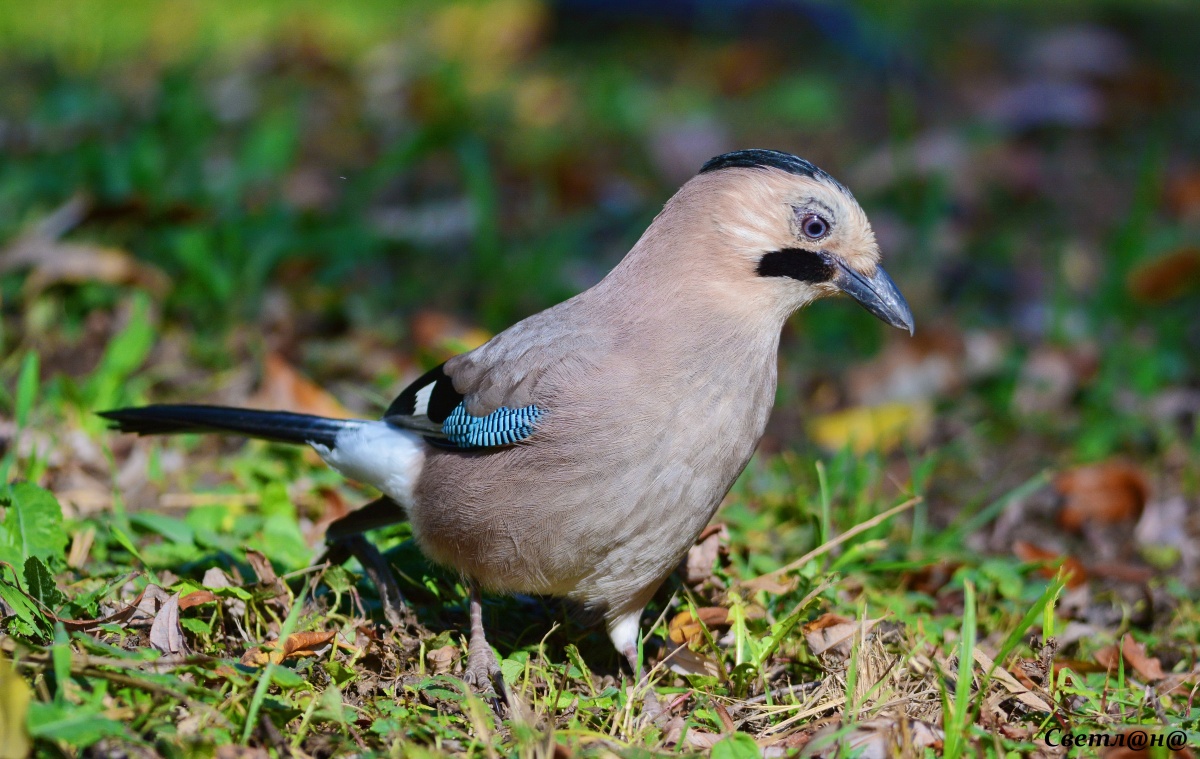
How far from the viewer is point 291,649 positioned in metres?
2.99

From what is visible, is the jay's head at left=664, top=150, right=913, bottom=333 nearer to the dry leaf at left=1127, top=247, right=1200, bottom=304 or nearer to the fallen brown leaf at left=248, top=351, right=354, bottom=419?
the fallen brown leaf at left=248, top=351, right=354, bottom=419

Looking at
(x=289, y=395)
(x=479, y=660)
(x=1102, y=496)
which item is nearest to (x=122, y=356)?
(x=289, y=395)

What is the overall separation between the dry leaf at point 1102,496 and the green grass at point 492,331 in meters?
0.07

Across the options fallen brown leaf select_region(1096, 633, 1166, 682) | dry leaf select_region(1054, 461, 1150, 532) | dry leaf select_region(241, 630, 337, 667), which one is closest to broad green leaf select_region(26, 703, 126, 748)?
dry leaf select_region(241, 630, 337, 667)

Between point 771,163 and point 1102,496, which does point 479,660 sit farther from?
point 1102,496

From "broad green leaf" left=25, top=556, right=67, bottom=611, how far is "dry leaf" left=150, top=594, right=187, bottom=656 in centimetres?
24

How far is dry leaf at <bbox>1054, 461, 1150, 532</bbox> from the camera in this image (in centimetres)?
450

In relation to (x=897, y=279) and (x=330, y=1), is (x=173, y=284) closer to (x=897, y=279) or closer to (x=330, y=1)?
(x=897, y=279)

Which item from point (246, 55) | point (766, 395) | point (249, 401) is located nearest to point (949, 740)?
point (766, 395)

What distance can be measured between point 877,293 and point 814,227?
0.85ft

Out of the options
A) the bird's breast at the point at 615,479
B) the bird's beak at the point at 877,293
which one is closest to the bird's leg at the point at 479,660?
the bird's breast at the point at 615,479

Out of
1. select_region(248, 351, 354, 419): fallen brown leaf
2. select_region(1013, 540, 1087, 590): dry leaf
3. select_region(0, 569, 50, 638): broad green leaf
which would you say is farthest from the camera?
select_region(248, 351, 354, 419): fallen brown leaf

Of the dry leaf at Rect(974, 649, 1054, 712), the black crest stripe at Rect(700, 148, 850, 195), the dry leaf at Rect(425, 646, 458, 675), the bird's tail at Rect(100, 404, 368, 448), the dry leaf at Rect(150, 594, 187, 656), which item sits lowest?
the dry leaf at Rect(425, 646, 458, 675)

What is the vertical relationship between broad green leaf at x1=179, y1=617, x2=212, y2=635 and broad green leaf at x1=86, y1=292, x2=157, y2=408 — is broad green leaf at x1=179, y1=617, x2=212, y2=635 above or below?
below
